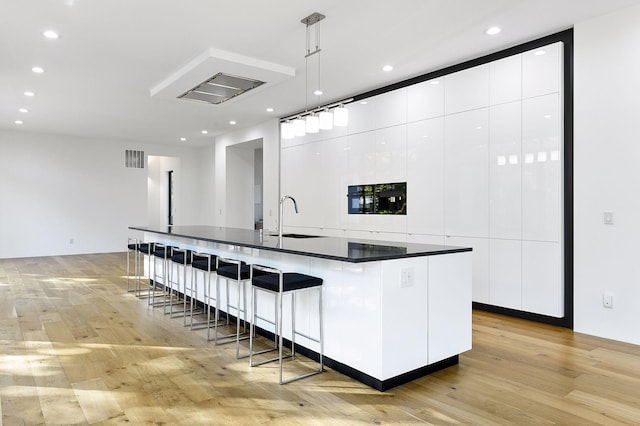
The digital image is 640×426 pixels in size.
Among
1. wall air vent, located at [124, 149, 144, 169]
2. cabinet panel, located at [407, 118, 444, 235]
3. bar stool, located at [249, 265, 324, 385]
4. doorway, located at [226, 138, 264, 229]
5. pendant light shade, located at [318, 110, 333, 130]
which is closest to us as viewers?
bar stool, located at [249, 265, 324, 385]

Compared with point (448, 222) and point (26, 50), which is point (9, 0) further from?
point (448, 222)

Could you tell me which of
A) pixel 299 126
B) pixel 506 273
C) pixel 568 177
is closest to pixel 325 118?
pixel 299 126

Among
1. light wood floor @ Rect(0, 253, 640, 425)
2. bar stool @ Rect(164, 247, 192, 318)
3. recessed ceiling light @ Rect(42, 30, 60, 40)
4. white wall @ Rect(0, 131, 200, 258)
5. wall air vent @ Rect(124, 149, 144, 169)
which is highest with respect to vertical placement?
recessed ceiling light @ Rect(42, 30, 60, 40)

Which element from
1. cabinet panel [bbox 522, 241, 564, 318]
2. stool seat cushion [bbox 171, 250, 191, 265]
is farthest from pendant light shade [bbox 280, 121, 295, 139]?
cabinet panel [bbox 522, 241, 564, 318]

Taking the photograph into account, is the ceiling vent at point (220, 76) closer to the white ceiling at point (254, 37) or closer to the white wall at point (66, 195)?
the white ceiling at point (254, 37)

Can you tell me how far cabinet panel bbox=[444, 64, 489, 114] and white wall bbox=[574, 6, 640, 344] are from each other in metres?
0.91

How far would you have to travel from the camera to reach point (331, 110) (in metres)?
3.74

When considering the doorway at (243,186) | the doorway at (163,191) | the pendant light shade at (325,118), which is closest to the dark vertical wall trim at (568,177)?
the pendant light shade at (325,118)

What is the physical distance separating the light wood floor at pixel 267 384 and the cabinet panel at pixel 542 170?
3.29ft

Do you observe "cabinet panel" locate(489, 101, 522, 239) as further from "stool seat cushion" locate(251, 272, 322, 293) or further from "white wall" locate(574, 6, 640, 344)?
"stool seat cushion" locate(251, 272, 322, 293)

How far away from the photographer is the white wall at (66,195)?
9188mm

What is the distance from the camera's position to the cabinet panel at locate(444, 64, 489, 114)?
455cm

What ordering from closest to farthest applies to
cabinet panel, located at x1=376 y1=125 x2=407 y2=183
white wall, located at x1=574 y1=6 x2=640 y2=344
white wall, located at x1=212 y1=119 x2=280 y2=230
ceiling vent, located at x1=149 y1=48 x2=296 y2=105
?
white wall, located at x1=574 y1=6 x2=640 y2=344 → ceiling vent, located at x1=149 y1=48 x2=296 y2=105 → cabinet panel, located at x1=376 y1=125 x2=407 y2=183 → white wall, located at x1=212 y1=119 x2=280 y2=230

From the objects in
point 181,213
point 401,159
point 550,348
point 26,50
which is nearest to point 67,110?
point 26,50
